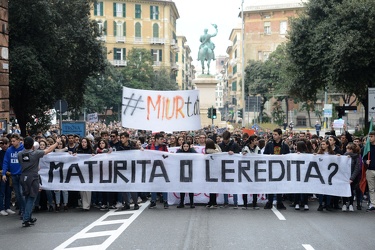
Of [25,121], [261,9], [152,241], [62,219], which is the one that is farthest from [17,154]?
[261,9]

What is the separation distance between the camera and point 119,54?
3497 inches

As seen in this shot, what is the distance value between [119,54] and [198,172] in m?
75.7

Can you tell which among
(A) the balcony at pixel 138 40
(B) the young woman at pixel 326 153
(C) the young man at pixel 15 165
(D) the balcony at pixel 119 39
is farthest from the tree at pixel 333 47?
(A) the balcony at pixel 138 40

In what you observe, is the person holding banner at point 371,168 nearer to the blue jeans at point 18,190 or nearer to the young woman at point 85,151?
the young woman at point 85,151

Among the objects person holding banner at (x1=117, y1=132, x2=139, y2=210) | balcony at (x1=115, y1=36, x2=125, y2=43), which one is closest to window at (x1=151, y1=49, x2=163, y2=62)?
balcony at (x1=115, y1=36, x2=125, y2=43)

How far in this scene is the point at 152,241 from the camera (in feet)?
33.2

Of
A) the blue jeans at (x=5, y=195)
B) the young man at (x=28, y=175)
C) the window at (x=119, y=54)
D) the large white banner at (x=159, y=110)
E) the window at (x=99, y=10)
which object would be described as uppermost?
the window at (x=99, y=10)

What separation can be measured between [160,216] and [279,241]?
349 centimetres

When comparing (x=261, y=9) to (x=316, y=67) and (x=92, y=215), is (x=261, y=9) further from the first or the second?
(x=92, y=215)

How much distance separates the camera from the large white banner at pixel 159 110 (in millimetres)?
16884

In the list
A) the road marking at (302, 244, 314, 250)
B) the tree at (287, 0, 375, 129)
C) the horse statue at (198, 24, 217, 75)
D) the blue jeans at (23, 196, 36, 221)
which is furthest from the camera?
the horse statue at (198, 24, 217, 75)

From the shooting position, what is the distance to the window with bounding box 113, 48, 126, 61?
8825cm

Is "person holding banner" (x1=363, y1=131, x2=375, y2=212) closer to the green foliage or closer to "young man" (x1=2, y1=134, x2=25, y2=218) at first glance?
"young man" (x1=2, y1=134, x2=25, y2=218)

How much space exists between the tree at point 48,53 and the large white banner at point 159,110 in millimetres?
9111
